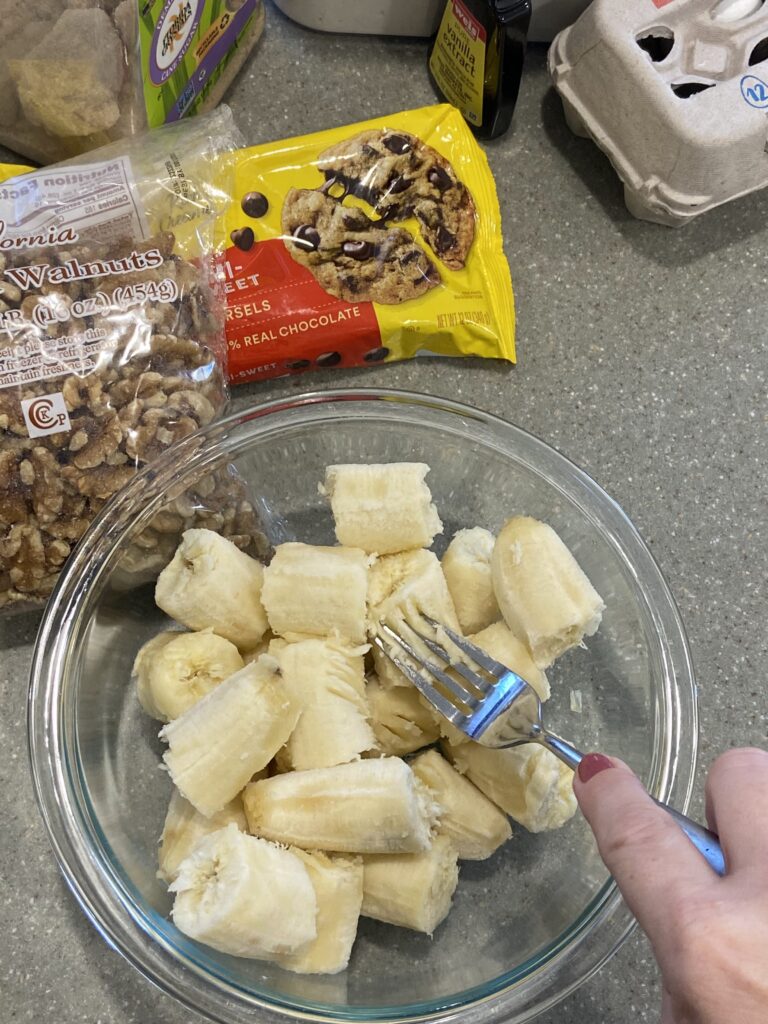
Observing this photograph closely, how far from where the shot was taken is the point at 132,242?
28.6 inches

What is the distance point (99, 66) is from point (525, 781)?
652 millimetres

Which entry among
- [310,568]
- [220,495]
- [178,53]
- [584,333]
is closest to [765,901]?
[310,568]

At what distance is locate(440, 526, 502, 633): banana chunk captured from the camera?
72 cm

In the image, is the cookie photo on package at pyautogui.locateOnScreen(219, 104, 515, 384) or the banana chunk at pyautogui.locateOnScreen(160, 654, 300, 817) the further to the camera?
the cookie photo on package at pyautogui.locateOnScreen(219, 104, 515, 384)

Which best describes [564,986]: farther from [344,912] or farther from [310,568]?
[310,568]

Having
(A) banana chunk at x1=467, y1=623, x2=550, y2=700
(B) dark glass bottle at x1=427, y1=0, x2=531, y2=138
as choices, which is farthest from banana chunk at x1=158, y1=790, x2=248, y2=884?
(B) dark glass bottle at x1=427, y1=0, x2=531, y2=138

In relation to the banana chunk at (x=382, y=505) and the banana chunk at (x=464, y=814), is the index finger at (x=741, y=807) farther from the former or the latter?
the banana chunk at (x=382, y=505)

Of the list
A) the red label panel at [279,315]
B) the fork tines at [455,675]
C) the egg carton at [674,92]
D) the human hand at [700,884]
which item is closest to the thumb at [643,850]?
the human hand at [700,884]

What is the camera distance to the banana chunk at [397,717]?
69 cm

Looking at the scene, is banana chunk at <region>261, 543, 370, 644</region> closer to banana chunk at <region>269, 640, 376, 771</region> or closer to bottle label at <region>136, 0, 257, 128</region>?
banana chunk at <region>269, 640, 376, 771</region>

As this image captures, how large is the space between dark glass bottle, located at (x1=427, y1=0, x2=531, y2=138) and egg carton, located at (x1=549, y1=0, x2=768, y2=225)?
0.07 metres

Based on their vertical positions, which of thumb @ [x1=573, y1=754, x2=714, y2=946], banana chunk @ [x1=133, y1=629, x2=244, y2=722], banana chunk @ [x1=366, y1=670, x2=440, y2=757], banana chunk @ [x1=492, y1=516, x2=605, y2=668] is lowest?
banana chunk @ [x1=366, y1=670, x2=440, y2=757]

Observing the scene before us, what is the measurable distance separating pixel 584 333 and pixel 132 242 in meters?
0.45

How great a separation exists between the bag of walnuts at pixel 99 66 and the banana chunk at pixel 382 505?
37 cm
